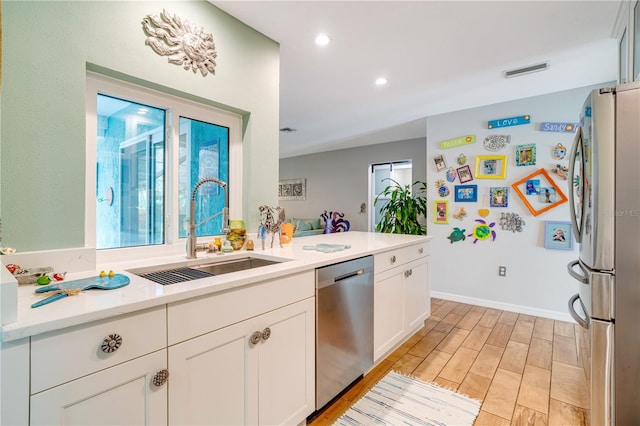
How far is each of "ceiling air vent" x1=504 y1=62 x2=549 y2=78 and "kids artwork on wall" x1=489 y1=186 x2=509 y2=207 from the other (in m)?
1.23

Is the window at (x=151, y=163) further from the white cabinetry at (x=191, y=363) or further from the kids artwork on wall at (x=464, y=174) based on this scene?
the kids artwork on wall at (x=464, y=174)

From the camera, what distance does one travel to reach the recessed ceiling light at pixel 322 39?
2.12 meters

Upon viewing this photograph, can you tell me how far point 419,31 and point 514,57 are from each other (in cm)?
95

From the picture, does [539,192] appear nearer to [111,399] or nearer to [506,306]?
[506,306]

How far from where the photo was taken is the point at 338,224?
5.98 meters

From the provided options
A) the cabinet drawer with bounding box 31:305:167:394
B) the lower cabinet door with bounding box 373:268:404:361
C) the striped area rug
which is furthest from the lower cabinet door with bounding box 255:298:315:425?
the lower cabinet door with bounding box 373:268:404:361

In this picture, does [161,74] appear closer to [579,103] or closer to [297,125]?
[297,125]

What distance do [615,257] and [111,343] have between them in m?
2.00

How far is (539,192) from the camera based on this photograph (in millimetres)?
3117

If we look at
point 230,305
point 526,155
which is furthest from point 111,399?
point 526,155

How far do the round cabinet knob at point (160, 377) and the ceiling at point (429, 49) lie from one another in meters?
2.00

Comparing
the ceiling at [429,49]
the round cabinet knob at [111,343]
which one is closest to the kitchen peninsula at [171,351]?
the round cabinet knob at [111,343]

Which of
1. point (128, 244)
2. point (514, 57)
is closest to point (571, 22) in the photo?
point (514, 57)

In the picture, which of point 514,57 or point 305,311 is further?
point 514,57
